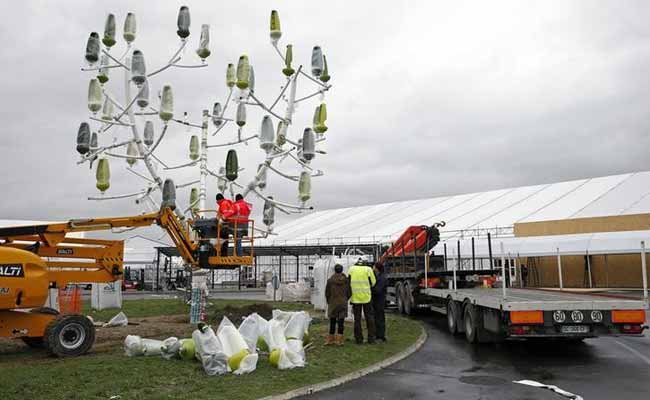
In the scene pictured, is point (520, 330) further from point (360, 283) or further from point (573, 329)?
point (360, 283)

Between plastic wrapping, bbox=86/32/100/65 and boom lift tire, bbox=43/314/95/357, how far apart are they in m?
8.80

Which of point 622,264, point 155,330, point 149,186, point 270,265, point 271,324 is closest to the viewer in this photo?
point 271,324

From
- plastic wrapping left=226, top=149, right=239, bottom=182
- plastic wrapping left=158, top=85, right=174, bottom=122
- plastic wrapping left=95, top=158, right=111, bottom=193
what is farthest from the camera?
plastic wrapping left=158, top=85, right=174, bottom=122

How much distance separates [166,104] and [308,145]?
15.4ft

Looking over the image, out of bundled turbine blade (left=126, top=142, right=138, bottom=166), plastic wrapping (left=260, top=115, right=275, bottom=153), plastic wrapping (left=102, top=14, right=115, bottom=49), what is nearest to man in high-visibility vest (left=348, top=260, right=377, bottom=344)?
plastic wrapping (left=260, top=115, right=275, bottom=153)

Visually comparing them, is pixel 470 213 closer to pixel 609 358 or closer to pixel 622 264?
pixel 622 264

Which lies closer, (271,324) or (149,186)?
(271,324)

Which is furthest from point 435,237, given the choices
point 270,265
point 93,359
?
point 270,265

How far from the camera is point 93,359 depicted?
1002 centimetres

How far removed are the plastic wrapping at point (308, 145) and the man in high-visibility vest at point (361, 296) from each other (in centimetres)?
515

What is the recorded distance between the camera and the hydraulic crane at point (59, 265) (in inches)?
394

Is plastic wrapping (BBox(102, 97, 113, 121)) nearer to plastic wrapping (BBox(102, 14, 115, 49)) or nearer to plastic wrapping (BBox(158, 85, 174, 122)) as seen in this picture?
plastic wrapping (BBox(158, 85, 174, 122))

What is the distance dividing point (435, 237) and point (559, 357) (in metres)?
9.42

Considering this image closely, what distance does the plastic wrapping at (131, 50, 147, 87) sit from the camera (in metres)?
16.6
